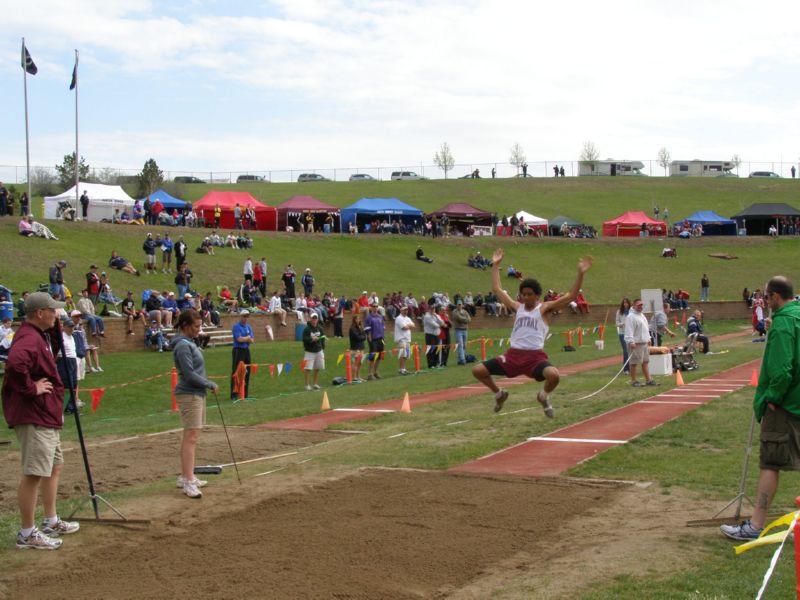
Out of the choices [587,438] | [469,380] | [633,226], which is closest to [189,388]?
[587,438]

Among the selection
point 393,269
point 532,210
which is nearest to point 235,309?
point 393,269

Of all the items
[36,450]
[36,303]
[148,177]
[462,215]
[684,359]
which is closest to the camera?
[36,450]

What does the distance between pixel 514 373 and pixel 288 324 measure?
2211cm

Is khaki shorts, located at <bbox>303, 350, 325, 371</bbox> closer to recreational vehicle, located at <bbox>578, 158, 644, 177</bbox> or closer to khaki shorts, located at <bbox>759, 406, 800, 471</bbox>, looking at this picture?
khaki shorts, located at <bbox>759, 406, 800, 471</bbox>

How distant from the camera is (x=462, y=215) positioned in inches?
2405

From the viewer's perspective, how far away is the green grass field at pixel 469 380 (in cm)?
956

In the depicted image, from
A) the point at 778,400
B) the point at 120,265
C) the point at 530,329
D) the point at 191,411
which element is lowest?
the point at 191,411

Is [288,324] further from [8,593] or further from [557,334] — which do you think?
[8,593]

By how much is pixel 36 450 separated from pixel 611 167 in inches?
4189

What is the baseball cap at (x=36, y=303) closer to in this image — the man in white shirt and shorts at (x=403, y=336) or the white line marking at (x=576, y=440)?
the white line marking at (x=576, y=440)

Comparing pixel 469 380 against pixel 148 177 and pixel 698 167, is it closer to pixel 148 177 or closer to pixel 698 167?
pixel 148 177

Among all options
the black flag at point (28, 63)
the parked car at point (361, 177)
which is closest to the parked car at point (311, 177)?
the parked car at point (361, 177)

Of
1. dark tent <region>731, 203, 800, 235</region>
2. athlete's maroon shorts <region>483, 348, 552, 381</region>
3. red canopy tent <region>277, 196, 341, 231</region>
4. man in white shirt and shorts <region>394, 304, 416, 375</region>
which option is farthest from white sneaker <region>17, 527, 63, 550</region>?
dark tent <region>731, 203, 800, 235</region>

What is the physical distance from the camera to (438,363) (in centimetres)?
2738
